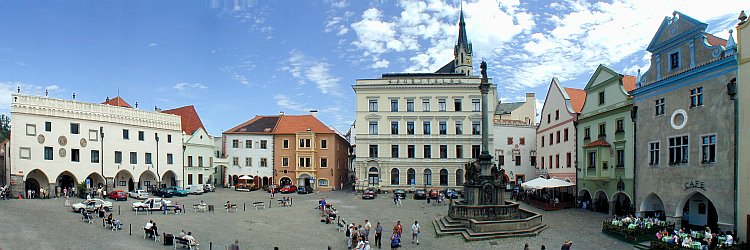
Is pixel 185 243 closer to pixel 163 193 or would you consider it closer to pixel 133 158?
pixel 163 193

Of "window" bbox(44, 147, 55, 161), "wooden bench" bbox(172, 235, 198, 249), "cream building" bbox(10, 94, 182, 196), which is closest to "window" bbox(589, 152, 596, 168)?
"wooden bench" bbox(172, 235, 198, 249)

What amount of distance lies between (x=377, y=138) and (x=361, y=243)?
117 ft

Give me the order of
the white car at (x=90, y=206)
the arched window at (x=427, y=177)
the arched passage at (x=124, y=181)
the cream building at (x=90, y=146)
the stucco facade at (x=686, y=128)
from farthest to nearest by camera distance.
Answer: the arched window at (x=427, y=177), the arched passage at (x=124, y=181), the cream building at (x=90, y=146), the white car at (x=90, y=206), the stucco facade at (x=686, y=128)

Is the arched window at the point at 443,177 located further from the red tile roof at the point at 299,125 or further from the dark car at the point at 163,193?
the dark car at the point at 163,193


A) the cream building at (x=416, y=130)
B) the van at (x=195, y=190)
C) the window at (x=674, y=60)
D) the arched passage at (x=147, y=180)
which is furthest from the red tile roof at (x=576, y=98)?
the arched passage at (x=147, y=180)

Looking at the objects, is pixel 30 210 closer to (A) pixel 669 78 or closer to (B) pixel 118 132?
(B) pixel 118 132

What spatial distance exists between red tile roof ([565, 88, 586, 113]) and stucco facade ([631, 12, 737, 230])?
11529mm

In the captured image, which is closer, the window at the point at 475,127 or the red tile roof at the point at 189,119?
the window at the point at 475,127

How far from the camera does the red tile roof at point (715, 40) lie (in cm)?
2408

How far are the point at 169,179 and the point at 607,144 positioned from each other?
4437 centimetres

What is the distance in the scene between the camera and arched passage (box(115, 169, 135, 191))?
48156 millimetres

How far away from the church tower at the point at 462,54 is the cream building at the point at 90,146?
63786mm

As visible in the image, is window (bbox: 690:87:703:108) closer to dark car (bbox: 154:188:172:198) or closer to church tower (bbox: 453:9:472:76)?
dark car (bbox: 154:188:172:198)

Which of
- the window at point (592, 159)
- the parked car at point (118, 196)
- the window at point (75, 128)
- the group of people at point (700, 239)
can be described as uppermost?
the window at point (75, 128)
